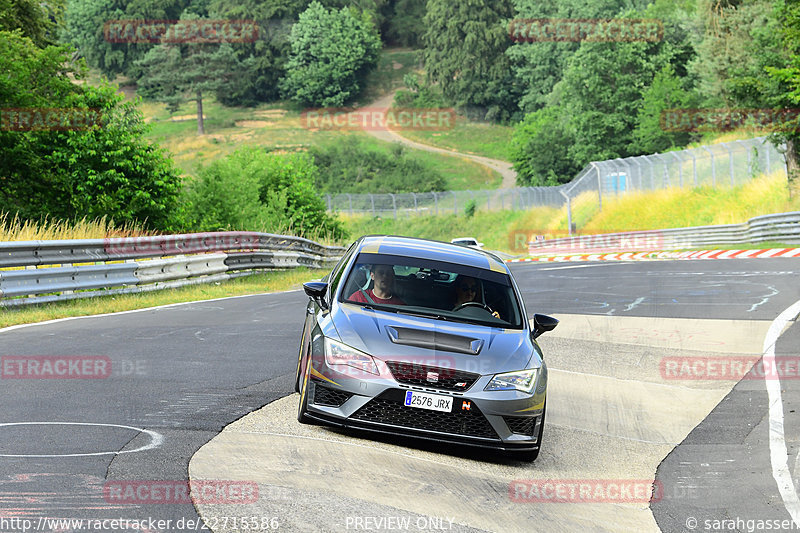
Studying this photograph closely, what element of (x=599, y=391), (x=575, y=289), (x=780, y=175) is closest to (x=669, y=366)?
(x=599, y=391)

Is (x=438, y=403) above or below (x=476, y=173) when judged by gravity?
above

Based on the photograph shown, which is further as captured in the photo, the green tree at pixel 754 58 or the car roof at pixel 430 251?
the green tree at pixel 754 58

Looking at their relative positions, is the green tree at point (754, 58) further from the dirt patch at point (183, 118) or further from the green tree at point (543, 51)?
the dirt patch at point (183, 118)

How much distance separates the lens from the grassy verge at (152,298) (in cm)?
1429

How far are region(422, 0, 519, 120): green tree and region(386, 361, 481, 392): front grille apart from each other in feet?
410

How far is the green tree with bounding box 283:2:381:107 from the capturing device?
452ft

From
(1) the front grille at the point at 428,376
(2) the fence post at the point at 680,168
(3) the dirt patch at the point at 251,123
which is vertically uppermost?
(1) the front grille at the point at 428,376

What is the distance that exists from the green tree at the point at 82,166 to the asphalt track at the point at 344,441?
40.2 ft

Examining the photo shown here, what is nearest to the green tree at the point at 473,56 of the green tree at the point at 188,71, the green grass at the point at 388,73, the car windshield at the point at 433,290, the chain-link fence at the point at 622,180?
the green grass at the point at 388,73

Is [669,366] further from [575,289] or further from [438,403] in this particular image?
[575,289]

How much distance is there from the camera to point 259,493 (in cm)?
568

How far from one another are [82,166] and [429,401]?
20.7 meters

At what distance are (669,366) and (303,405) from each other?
5.68 meters

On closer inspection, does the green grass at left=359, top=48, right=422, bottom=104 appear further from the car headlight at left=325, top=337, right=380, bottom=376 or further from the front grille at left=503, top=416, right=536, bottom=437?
the front grille at left=503, top=416, right=536, bottom=437
